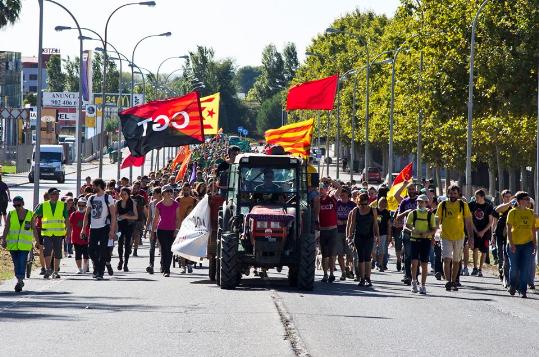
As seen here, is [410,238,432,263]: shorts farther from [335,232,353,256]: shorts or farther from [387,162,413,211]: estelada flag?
[387,162,413,211]: estelada flag

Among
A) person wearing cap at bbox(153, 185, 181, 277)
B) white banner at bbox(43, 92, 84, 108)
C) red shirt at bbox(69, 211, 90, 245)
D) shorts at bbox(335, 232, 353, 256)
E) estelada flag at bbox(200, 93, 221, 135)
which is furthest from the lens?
white banner at bbox(43, 92, 84, 108)

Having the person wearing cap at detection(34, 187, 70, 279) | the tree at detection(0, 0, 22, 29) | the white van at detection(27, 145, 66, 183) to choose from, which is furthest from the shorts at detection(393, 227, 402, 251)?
the white van at detection(27, 145, 66, 183)

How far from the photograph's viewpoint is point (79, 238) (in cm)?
2588

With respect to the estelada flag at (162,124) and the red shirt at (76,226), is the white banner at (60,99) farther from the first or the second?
the red shirt at (76,226)

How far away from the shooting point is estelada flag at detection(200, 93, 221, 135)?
41031mm

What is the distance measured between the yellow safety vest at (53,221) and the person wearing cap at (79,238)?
0.71 m

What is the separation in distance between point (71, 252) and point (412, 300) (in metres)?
14.1

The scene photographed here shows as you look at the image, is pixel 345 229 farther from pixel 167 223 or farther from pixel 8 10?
pixel 8 10

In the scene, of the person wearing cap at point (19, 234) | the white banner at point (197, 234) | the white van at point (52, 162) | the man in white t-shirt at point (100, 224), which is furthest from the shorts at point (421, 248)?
the white van at point (52, 162)

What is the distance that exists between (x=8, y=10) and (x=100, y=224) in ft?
71.4

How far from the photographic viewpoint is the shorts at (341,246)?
2514cm

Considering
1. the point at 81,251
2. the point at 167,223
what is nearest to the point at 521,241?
the point at 167,223

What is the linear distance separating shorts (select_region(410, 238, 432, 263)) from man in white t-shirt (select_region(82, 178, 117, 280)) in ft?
18.2

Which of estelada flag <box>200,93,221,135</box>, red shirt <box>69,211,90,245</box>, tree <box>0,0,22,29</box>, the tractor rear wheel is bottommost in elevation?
the tractor rear wheel
